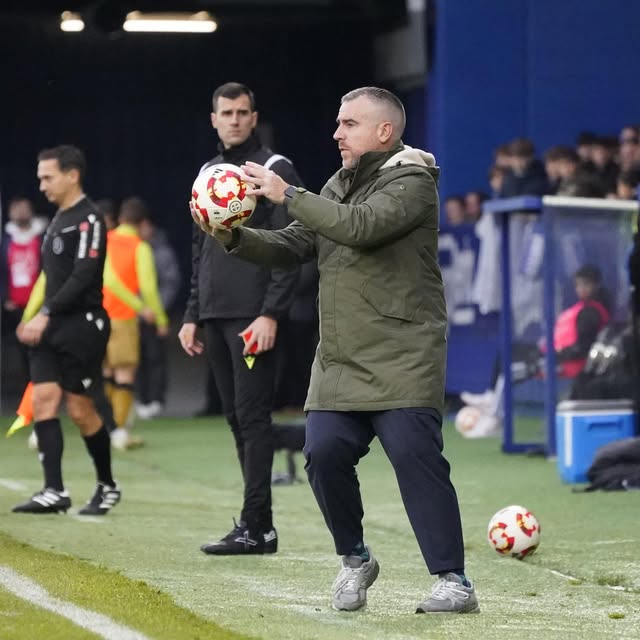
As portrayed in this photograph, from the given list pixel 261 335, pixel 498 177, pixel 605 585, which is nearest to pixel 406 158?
pixel 261 335

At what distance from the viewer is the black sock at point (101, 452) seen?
10078 millimetres

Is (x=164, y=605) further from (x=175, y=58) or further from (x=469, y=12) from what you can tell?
(x=175, y=58)

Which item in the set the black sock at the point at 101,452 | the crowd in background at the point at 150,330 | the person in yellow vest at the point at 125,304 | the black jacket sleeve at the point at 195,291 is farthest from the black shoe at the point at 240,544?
the crowd in background at the point at 150,330

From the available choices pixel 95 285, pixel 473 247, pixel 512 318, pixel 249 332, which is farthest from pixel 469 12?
pixel 249 332

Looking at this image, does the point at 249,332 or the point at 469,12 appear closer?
the point at 249,332

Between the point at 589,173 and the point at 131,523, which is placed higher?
the point at 589,173

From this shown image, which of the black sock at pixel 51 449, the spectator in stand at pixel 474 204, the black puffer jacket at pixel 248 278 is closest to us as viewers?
the black puffer jacket at pixel 248 278

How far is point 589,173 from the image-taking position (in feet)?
48.9

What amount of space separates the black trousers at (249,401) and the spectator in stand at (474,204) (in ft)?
34.0

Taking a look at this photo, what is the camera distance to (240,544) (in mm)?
8273

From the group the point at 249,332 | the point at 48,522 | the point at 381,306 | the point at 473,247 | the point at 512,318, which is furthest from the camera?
the point at 473,247

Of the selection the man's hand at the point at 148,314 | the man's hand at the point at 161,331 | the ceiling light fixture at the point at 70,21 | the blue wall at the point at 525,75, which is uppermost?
the ceiling light fixture at the point at 70,21

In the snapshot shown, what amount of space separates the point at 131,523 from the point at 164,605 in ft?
10.7

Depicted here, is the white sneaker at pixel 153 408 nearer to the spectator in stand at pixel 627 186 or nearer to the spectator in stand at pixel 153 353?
the spectator in stand at pixel 153 353
